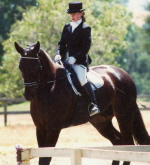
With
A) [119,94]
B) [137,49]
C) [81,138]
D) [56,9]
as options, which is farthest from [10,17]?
[119,94]

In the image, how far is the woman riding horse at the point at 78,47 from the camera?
30.3ft

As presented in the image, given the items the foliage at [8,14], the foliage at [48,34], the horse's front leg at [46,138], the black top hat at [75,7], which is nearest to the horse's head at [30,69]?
the horse's front leg at [46,138]

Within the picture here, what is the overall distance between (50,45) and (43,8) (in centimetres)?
261

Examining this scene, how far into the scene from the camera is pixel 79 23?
9.38m

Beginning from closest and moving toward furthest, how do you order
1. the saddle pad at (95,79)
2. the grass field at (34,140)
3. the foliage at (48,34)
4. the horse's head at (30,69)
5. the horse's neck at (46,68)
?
the horse's head at (30,69)
the horse's neck at (46,68)
the saddle pad at (95,79)
the grass field at (34,140)
the foliage at (48,34)

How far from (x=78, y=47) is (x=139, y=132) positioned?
89.5 inches

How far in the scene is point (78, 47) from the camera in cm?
941

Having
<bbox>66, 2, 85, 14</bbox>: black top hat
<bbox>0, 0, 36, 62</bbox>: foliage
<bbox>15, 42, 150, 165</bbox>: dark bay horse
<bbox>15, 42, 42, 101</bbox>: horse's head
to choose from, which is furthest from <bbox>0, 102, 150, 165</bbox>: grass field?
<bbox>0, 0, 36, 62</bbox>: foliage

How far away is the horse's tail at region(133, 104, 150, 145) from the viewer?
10.2 meters

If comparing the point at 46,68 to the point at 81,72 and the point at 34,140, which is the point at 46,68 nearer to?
the point at 81,72

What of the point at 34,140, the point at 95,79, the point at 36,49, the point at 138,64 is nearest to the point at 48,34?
the point at 34,140

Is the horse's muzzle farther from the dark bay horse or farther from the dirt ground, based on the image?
the dirt ground

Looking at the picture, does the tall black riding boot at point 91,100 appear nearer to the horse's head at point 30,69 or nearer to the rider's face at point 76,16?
the horse's head at point 30,69

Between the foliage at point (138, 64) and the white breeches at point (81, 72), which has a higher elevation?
the white breeches at point (81, 72)
